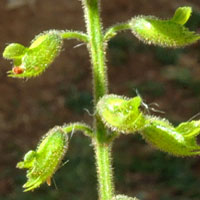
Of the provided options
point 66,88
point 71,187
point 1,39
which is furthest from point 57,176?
point 1,39

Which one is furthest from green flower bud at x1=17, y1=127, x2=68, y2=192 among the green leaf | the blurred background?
the blurred background

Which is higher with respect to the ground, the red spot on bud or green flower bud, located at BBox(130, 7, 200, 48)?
green flower bud, located at BBox(130, 7, 200, 48)

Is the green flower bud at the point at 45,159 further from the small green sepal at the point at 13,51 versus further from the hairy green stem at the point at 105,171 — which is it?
the small green sepal at the point at 13,51

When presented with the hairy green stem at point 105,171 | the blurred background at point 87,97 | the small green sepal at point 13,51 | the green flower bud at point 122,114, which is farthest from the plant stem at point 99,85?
the blurred background at point 87,97

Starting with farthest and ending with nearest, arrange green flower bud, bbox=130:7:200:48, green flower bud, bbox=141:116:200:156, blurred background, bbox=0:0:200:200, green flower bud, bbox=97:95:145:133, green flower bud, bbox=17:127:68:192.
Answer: blurred background, bbox=0:0:200:200 < green flower bud, bbox=130:7:200:48 < green flower bud, bbox=141:116:200:156 < green flower bud, bbox=17:127:68:192 < green flower bud, bbox=97:95:145:133

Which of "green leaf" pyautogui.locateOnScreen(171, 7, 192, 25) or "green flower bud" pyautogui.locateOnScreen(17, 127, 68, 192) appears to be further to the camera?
"green leaf" pyautogui.locateOnScreen(171, 7, 192, 25)

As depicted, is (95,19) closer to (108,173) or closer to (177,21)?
(177,21)

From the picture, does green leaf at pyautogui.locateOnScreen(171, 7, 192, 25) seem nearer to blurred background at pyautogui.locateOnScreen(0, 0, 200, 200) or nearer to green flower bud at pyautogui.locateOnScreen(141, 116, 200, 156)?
green flower bud at pyautogui.locateOnScreen(141, 116, 200, 156)
